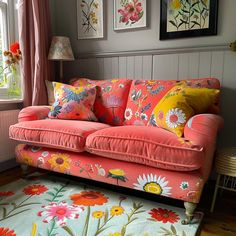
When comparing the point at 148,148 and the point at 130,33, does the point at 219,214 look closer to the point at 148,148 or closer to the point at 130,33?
the point at 148,148

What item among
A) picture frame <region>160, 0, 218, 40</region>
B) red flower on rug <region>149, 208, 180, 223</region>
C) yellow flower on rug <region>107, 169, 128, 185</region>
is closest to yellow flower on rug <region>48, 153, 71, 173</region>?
yellow flower on rug <region>107, 169, 128, 185</region>

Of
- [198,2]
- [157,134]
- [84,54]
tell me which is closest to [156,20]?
[198,2]

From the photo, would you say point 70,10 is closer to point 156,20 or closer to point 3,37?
point 3,37

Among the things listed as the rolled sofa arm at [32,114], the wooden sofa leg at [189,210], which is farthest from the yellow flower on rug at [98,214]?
the rolled sofa arm at [32,114]

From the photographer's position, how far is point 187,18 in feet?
6.66

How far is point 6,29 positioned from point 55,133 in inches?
56.3

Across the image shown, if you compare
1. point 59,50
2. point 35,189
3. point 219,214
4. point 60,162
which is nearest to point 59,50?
point 59,50

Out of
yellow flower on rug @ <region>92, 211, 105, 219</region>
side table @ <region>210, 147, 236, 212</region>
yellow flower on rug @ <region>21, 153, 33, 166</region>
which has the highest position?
side table @ <region>210, 147, 236, 212</region>

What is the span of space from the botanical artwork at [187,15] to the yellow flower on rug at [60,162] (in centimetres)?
146

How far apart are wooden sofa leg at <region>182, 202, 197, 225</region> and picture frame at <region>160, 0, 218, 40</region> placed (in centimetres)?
142

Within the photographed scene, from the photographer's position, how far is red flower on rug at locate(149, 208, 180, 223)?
139 centimetres

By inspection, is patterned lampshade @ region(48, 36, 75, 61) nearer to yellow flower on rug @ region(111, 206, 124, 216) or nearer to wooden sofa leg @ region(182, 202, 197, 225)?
yellow flower on rug @ region(111, 206, 124, 216)

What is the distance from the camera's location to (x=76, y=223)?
4.36 feet

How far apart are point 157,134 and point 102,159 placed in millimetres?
418
